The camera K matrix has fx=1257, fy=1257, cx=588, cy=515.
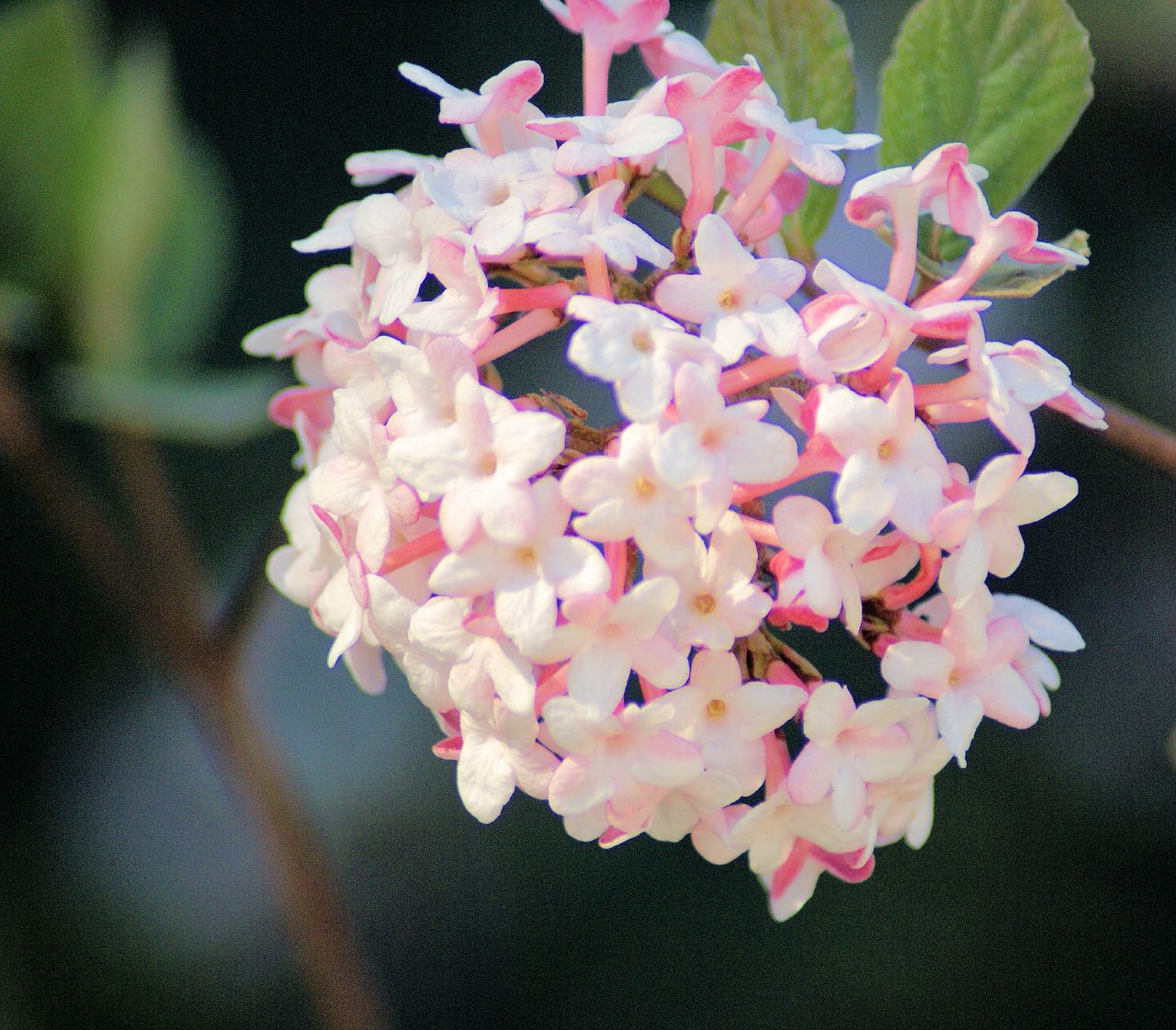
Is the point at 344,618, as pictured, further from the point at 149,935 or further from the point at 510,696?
the point at 149,935

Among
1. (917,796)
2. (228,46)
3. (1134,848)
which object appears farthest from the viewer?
(228,46)

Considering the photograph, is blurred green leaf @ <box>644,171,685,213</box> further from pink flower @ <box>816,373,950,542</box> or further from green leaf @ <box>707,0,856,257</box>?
pink flower @ <box>816,373,950,542</box>

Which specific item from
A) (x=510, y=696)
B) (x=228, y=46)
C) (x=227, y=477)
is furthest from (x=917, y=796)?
(x=228, y=46)

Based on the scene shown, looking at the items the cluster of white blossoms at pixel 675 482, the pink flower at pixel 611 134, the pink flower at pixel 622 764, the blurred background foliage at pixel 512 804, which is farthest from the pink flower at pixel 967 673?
the blurred background foliage at pixel 512 804

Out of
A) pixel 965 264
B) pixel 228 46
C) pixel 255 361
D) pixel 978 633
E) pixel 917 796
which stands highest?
pixel 965 264

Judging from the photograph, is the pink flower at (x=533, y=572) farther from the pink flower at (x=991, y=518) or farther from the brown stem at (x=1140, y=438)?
the brown stem at (x=1140, y=438)

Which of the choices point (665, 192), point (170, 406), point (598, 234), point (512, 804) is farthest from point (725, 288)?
point (512, 804)

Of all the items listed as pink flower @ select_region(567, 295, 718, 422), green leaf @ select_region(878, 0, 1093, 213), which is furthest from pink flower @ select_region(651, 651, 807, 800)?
green leaf @ select_region(878, 0, 1093, 213)
